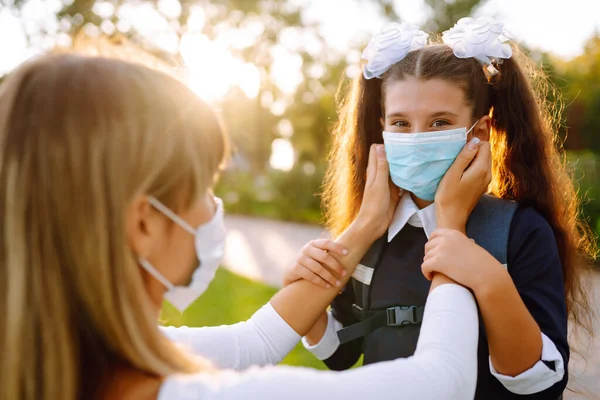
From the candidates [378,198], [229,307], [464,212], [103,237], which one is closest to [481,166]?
[464,212]

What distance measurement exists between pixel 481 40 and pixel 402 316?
42.0 inches

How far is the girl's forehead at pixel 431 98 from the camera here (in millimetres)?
2029

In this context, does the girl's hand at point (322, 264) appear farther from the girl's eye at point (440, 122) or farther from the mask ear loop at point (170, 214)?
the mask ear loop at point (170, 214)

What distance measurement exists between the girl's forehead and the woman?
3.21 feet

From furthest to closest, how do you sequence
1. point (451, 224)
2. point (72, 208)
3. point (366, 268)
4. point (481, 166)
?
point (366, 268), point (481, 166), point (451, 224), point (72, 208)

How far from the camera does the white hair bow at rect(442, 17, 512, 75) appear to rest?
2057mm

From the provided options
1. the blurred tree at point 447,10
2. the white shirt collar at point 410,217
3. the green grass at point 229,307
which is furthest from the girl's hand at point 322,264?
the blurred tree at point 447,10

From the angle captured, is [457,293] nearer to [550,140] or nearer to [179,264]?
[179,264]

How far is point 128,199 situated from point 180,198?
144 mm

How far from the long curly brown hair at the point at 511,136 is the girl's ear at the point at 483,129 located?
0.11 ft

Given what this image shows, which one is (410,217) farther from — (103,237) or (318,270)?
(103,237)

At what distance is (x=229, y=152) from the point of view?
1430 millimetres

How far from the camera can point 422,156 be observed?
2039mm

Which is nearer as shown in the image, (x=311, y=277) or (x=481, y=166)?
(x=481, y=166)
